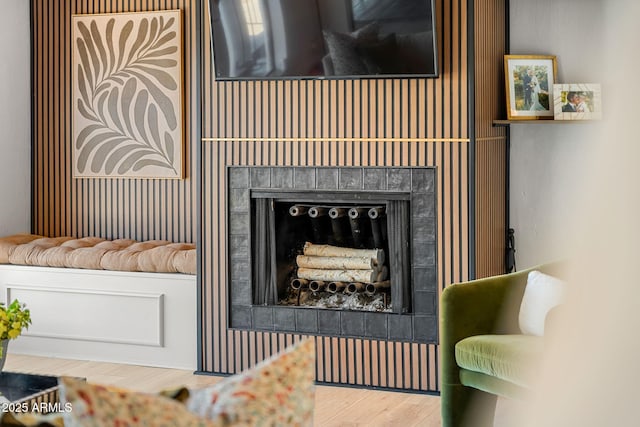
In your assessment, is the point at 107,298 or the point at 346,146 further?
the point at 107,298

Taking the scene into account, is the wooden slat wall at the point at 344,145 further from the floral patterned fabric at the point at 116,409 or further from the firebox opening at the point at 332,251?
the floral patterned fabric at the point at 116,409

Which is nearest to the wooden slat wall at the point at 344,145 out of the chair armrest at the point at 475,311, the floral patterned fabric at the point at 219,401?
the chair armrest at the point at 475,311

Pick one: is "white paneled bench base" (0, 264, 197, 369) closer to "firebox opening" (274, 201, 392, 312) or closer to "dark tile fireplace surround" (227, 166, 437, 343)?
"dark tile fireplace surround" (227, 166, 437, 343)

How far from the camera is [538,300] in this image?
3791mm

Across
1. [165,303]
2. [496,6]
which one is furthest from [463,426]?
[496,6]

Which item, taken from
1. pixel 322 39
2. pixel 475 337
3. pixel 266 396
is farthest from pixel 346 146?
pixel 266 396

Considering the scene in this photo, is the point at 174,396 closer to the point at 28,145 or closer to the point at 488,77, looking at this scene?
the point at 488,77

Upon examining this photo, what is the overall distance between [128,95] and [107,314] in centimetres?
146

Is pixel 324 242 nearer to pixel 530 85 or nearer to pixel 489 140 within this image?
pixel 489 140

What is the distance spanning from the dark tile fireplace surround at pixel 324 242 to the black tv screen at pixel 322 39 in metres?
0.51

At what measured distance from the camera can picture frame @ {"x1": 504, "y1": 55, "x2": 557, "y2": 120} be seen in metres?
5.05

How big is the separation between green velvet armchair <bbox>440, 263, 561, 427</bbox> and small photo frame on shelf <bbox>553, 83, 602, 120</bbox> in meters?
1.27

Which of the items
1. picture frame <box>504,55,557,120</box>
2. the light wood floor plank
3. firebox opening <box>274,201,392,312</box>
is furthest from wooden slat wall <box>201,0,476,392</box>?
picture frame <box>504,55,557,120</box>

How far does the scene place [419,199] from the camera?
4.66 m
